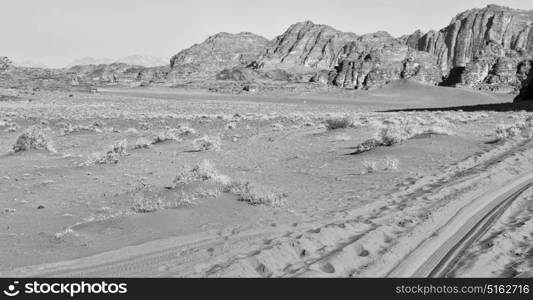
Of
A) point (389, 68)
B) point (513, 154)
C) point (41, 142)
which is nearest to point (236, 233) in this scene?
point (513, 154)

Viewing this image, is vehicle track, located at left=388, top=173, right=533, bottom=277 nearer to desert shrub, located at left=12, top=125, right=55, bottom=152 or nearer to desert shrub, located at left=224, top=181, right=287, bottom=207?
desert shrub, located at left=224, top=181, right=287, bottom=207

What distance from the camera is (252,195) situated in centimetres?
1213

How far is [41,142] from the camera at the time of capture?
22375 mm

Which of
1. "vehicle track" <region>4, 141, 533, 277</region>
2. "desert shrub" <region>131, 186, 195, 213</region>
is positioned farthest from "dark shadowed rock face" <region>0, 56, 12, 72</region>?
"vehicle track" <region>4, 141, 533, 277</region>

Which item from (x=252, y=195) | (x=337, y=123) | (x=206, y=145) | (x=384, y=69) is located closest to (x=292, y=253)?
(x=252, y=195)

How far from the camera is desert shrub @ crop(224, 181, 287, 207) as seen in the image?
469 inches

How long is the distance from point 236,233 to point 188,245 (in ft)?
3.50

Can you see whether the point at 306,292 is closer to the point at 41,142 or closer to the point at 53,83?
A: the point at 41,142

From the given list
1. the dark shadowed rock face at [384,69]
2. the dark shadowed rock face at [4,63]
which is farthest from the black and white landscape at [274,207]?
the dark shadowed rock face at [384,69]

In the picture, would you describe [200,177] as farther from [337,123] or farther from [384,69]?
[384,69]

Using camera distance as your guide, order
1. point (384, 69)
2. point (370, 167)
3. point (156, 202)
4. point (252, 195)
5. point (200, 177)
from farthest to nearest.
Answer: point (384, 69) < point (370, 167) < point (200, 177) < point (252, 195) < point (156, 202)

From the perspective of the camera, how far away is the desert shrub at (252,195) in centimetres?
1191

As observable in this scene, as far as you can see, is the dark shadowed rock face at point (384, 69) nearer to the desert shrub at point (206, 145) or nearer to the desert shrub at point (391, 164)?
the desert shrub at point (206, 145)

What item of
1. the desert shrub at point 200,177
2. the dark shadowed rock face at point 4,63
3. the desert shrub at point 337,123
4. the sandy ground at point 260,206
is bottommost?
the sandy ground at point 260,206
